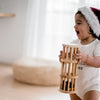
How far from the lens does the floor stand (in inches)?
98.6

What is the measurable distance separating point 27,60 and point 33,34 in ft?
1.86

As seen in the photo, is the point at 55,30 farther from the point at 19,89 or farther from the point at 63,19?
the point at 19,89

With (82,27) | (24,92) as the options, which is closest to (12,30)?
(24,92)

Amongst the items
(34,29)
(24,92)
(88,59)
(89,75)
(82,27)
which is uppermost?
(34,29)

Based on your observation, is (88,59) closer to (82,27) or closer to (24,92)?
(82,27)

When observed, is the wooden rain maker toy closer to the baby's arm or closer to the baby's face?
the baby's arm

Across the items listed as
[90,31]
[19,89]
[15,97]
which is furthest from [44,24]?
[90,31]

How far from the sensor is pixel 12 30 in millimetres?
4422

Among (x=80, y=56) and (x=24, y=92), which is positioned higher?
(x=80, y=56)

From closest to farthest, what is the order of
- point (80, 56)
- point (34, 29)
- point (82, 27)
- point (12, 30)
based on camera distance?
point (80, 56) → point (82, 27) → point (34, 29) → point (12, 30)

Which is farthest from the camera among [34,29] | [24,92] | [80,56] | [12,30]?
[12,30]

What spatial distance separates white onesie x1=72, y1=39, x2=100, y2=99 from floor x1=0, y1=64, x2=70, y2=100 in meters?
1.09

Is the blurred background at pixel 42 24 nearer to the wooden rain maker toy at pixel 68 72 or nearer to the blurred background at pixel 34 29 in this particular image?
the blurred background at pixel 34 29

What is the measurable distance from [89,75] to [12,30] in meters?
3.15
